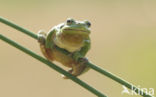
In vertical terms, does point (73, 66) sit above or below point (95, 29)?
above

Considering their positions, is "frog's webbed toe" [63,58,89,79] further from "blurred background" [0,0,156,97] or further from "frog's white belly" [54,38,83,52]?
"blurred background" [0,0,156,97]

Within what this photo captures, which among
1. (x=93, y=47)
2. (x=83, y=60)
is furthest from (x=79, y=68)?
(x=93, y=47)

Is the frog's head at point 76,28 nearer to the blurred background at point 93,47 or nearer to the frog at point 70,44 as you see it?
the frog at point 70,44

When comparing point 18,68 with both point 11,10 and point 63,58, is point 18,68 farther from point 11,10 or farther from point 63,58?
point 63,58

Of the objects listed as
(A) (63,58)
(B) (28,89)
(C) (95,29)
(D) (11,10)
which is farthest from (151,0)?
(A) (63,58)

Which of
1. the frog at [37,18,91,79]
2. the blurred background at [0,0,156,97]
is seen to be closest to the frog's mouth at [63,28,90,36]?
the frog at [37,18,91,79]

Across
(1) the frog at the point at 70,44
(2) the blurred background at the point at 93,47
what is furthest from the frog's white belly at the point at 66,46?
(2) the blurred background at the point at 93,47

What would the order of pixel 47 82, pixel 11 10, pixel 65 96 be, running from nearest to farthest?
pixel 65 96 → pixel 47 82 → pixel 11 10

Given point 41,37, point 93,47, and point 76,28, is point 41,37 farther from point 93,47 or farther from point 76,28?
point 93,47
